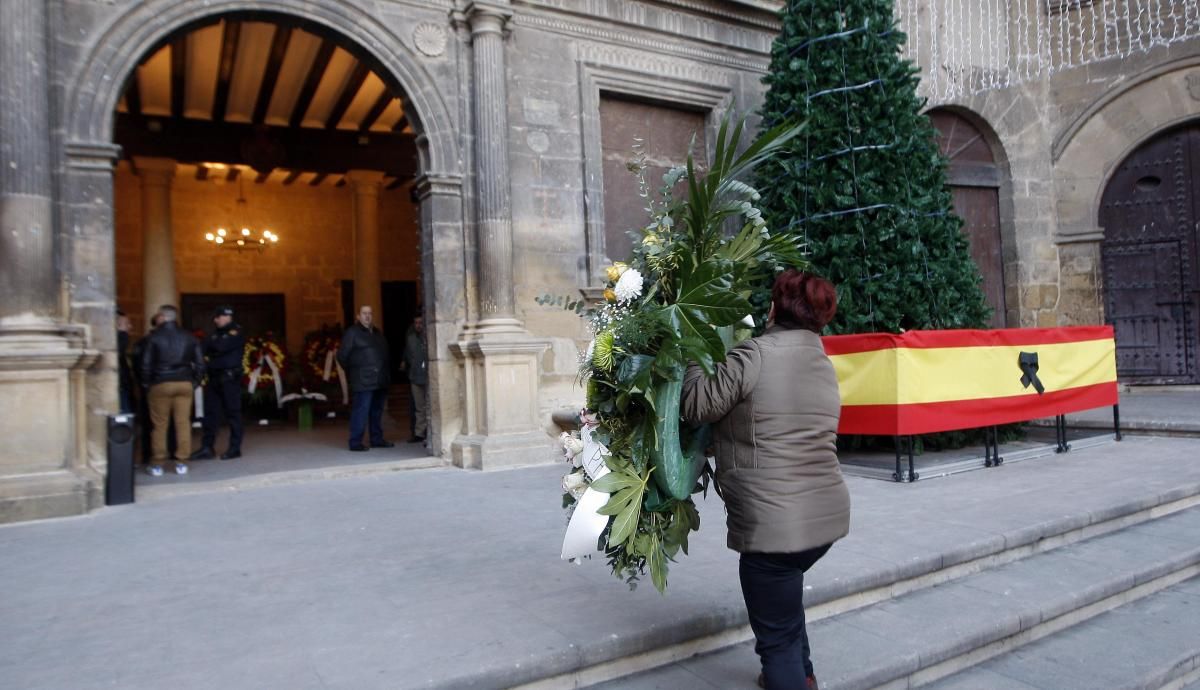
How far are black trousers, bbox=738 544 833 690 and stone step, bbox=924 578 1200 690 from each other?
Result: 98 cm

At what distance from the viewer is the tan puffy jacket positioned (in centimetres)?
261

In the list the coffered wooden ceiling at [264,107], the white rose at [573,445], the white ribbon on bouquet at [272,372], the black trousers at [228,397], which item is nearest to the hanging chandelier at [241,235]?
the coffered wooden ceiling at [264,107]

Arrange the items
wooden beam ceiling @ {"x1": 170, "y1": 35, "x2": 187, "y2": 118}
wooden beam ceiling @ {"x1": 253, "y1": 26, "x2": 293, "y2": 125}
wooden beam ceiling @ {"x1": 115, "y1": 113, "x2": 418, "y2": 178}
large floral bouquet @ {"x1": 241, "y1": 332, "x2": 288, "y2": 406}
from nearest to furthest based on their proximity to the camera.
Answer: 1. wooden beam ceiling @ {"x1": 253, "y1": 26, "x2": 293, "y2": 125}
2. wooden beam ceiling @ {"x1": 170, "y1": 35, "x2": 187, "y2": 118}
3. wooden beam ceiling @ {"x1": 115, "y1": 113, "x2": 418, "y2": 178}
4. large floral bouquet @ {"x1": 241, "y1": 332, "x2": 288, "y2": 406}

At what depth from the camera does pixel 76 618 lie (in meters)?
3.57

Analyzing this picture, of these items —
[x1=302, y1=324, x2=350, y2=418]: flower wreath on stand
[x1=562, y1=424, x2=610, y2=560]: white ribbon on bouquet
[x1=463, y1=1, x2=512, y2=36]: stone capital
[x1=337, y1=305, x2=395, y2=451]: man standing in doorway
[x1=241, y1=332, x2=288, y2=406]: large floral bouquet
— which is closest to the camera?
[x1=562, y1=424, x2=610, y2=560]: white ribbon on bouquet

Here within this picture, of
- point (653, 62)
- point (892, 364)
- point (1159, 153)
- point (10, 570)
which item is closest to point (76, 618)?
point (10, 570)

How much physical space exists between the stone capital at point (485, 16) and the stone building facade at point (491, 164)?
21mm

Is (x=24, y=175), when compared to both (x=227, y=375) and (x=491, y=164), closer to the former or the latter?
Result: (x=227, y=375)

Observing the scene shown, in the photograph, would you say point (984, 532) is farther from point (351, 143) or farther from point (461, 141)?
point (351, 143)

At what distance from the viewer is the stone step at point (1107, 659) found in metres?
3.26

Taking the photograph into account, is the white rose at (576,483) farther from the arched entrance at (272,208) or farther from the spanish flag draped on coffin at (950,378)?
the arched entrance at (272,208)

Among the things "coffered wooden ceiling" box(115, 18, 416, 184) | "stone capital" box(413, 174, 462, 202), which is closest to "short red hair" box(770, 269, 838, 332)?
"stone capital" box(413, 174, 462, 202)

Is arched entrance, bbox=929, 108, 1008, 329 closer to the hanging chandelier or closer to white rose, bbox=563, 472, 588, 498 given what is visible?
white rose, bbox=563, 472, 588, 498

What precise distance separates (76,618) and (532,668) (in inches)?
85.4
